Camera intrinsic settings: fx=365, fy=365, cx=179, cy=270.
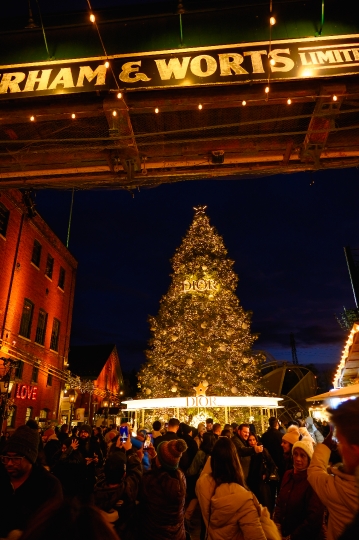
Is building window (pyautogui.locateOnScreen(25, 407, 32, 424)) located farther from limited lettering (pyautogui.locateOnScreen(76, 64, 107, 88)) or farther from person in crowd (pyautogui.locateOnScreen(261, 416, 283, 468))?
limited lettering (pyautogui.locateOnScreen(76, 64, 107, 88))

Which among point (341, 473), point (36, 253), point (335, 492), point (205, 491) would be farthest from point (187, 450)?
point (36, 253)

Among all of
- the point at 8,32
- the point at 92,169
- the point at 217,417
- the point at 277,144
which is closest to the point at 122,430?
the point at 92,169

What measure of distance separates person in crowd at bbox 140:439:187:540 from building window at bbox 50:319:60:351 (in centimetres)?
1982

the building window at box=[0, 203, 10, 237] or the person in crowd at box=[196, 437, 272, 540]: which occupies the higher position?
the building window at box=[0, 203, 10, 237]

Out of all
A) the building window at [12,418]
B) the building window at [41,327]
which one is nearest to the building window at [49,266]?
the building window at [41,327]

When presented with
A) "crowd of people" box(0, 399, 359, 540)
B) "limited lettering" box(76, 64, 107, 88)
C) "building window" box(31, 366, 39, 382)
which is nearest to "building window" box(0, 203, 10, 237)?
"building window" box(31, 366, 39, 382)

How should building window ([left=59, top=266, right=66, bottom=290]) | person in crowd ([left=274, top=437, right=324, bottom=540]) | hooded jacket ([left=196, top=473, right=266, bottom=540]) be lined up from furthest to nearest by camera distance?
building window ([left=59, top=266, right=66, bottom=290]), person in crowd ([left=274, top=437, right=324, bottom=540]), hooded jacket ([left=196, top=473, right=266, bottom=540])

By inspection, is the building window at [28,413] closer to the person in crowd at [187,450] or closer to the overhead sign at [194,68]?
the person in crowd at [187,450]

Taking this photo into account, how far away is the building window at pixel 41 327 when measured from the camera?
65.5ft

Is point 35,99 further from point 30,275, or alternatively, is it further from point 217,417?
point 217,417

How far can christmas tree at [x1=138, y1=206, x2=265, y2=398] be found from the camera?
20.1 meters

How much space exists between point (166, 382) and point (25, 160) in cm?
1677

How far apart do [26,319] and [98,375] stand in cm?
1877

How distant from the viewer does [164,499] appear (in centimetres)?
358
